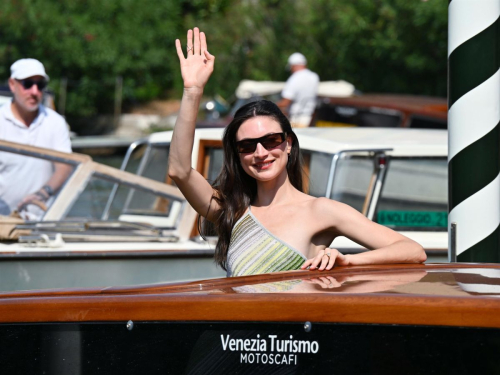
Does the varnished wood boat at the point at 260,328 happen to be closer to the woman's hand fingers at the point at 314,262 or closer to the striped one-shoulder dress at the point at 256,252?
the woman's hand fingers at the point at 314,262

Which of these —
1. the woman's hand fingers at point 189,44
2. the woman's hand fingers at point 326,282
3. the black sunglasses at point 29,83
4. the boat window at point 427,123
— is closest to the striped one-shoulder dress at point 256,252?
the woman's hand fingers at point 326,282

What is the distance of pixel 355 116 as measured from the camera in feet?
34.2

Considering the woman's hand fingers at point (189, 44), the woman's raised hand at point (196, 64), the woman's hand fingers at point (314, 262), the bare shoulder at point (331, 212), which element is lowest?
the woman's hand fingers at point (314, 262)

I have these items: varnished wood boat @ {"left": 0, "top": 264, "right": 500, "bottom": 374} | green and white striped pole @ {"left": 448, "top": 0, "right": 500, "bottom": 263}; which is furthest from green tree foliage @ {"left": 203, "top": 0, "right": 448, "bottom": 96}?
varnished wood boat @ {"left": 0, "top": 264, "right": 500, "bottom": 374}

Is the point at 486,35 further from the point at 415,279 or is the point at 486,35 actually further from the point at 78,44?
the point at 78,44

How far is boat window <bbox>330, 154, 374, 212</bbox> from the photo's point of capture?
595cm

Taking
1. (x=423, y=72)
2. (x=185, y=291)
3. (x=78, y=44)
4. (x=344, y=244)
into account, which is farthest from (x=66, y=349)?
(x=78, y=44)

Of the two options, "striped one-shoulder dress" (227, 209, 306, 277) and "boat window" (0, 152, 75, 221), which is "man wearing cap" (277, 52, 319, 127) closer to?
"boat window" (0, 152, 75, 221)

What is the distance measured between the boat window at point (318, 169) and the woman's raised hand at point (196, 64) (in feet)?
9.46

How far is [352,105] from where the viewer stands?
10477 millimetres

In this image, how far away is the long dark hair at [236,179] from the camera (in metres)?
3.07

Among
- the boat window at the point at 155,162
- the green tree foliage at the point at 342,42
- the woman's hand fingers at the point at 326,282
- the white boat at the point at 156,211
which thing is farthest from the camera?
the green tree foliage at the point at 342,42

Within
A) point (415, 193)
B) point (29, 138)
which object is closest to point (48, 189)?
point (29, 138)

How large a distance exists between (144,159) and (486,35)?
3.75m
